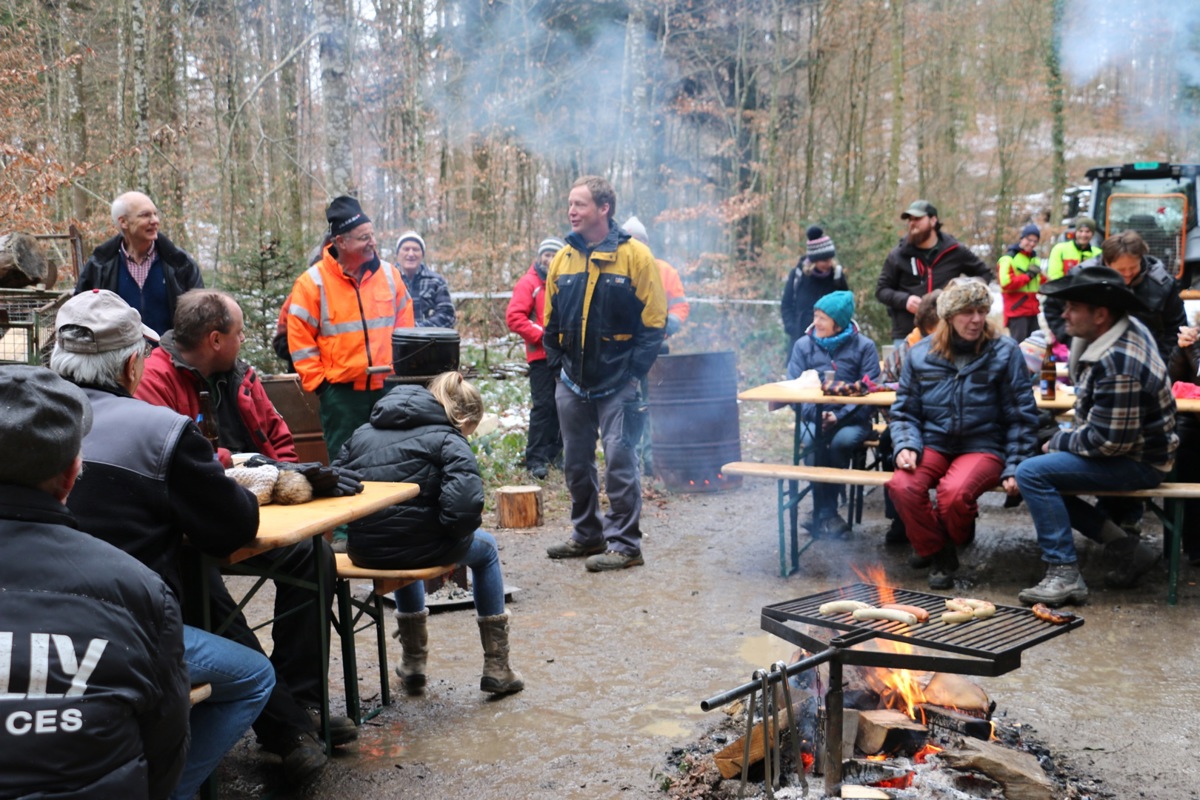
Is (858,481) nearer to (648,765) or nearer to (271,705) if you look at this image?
(648,765)

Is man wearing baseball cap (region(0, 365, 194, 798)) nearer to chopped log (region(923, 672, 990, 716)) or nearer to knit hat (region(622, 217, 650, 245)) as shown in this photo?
chopped log (region(923, 672, 990, 716))

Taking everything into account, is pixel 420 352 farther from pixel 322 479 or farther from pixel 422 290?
pixel 422 290

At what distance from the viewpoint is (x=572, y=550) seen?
6.94m

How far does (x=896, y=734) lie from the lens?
11.7 ft

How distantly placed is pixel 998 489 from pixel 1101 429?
79 cm

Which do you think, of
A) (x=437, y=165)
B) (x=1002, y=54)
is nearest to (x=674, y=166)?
(x=437, y=165)

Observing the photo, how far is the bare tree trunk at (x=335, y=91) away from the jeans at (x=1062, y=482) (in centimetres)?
927

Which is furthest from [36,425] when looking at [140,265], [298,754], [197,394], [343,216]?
[140,265]

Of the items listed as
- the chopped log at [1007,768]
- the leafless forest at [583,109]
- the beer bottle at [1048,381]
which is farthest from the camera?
the leafless forest at [583,109]

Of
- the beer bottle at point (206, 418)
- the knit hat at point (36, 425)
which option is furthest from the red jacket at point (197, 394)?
the knit hat at point (36, 425)

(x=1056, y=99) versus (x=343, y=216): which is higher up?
(x=1056, y=99)

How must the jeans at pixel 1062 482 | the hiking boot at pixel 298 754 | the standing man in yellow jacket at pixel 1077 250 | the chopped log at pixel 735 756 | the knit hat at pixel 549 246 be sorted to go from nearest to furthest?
the chopped log at pixel 735 756
the hiking boot at pixel 298 754
the jeans at pixel 1062 482
the knit hat at pixel 549 246
the standing man in yellow jacket at pixel 1077 250

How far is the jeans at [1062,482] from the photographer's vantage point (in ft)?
18.6

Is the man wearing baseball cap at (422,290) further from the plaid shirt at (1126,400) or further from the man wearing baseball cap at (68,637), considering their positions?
the man wearing baseball cap at (68,637)
